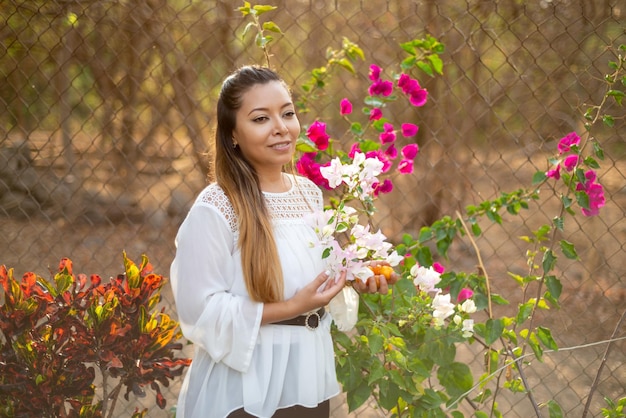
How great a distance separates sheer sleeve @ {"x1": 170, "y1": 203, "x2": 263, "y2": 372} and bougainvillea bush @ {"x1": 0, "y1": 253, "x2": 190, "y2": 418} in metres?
A: 0.50

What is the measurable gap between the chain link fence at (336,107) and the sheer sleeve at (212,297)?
1536 mm

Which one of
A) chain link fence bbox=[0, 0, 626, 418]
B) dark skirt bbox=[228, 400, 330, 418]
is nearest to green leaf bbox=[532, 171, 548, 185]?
dark skirt bbox=[228, 400, 330, 418]

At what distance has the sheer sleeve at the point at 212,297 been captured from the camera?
5.40ft

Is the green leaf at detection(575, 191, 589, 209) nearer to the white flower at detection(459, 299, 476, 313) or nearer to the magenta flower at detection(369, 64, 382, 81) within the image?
the white flower at detection(459, 299, 476, 313)

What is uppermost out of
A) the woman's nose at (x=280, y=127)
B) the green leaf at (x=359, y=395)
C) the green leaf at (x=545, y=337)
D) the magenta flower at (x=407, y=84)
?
the magenta flower at (x=407, y=84)

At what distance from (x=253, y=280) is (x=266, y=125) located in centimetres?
37

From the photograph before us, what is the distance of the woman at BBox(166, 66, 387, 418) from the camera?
5.44ft

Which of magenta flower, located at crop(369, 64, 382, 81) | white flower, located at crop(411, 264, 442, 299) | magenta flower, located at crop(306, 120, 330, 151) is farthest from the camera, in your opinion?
magenta flower, located at crop(369, 64, 382, 81)

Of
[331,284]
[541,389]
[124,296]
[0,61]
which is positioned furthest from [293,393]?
[0,61]

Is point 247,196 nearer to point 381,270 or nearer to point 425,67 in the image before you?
point 381,270

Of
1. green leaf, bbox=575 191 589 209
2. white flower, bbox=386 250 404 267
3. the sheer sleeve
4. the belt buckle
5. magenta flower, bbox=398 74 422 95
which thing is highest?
magenta flower, bbox=398 74 422 95

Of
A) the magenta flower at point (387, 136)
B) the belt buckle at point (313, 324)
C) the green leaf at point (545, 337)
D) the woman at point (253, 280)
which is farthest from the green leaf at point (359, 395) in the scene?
the magenta flower at point (387, 136)

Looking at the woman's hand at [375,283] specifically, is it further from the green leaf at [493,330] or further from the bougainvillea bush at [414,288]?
the green leaf at [493,330]

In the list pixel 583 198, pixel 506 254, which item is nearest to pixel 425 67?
pixel 583 198
